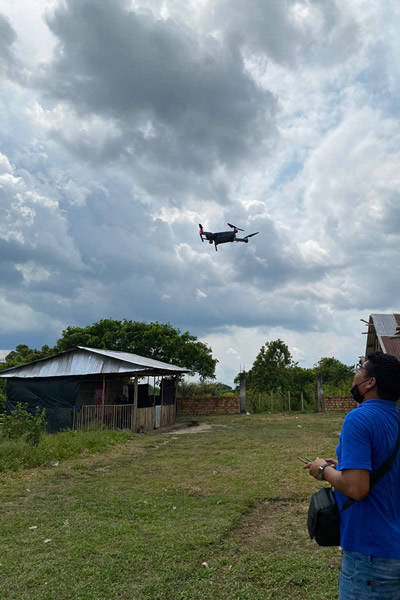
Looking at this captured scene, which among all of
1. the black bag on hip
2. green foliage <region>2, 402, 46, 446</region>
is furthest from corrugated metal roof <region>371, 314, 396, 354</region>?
the black bag on hip

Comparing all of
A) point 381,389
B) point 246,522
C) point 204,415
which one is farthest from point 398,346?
point 381,389

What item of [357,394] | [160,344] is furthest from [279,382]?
[357,394]

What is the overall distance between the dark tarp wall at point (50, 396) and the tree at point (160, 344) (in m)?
11.8

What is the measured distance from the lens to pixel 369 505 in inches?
83.6

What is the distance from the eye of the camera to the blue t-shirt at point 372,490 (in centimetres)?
206

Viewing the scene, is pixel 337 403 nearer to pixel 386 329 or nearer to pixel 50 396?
pixel 386 329

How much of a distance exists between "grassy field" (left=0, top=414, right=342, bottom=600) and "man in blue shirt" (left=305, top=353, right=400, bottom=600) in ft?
7.05

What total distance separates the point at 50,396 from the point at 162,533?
1386cm

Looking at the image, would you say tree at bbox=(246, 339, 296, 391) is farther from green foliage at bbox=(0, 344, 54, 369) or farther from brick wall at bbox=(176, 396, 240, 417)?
green foliage at bbox=(0, 344, 54, 369)

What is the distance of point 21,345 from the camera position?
129 ft

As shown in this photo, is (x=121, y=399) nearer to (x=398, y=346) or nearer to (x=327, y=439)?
(x=327, y=439)

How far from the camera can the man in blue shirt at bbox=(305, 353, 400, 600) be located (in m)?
2.03

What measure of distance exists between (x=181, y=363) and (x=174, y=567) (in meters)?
25.9

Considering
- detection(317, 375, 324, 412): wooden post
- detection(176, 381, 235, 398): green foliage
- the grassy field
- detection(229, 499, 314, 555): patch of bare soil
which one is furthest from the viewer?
detection(176, 381, 235, 398): green foliage
